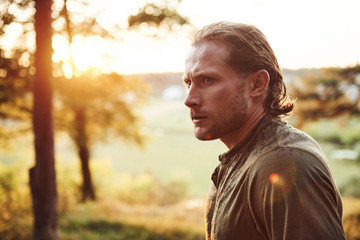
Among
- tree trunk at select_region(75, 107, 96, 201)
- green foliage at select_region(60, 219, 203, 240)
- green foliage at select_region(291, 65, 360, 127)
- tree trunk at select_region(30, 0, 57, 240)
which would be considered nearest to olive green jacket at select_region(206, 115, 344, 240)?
tree trunk at select_region(30, 0, 57, 240)

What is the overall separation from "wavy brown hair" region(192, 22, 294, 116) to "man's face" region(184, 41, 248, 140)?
3cm

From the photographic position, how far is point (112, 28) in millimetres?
8188

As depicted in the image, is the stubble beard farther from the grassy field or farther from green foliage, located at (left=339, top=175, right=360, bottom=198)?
green foliage, located at (left=339, top=175, right=360, bottom=198)

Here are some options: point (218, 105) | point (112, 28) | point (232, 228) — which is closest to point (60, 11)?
point (112, 28)

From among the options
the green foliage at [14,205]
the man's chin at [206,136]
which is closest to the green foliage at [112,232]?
the green foliage at [14,205]

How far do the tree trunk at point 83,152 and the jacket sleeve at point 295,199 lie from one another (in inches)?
516

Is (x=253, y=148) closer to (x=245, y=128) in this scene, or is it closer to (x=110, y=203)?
(x=245, y=128)

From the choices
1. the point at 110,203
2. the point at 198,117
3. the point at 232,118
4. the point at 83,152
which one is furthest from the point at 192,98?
the point at 83,152

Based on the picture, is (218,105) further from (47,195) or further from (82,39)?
(82,39)

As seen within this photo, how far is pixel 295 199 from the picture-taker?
38.8 inches

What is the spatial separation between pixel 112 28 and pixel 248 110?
24.0 feet

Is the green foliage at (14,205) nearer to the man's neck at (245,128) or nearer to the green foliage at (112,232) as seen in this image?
the green foliage at (112,232)

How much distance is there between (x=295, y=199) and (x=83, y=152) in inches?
611

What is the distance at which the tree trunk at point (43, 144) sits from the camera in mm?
6254
